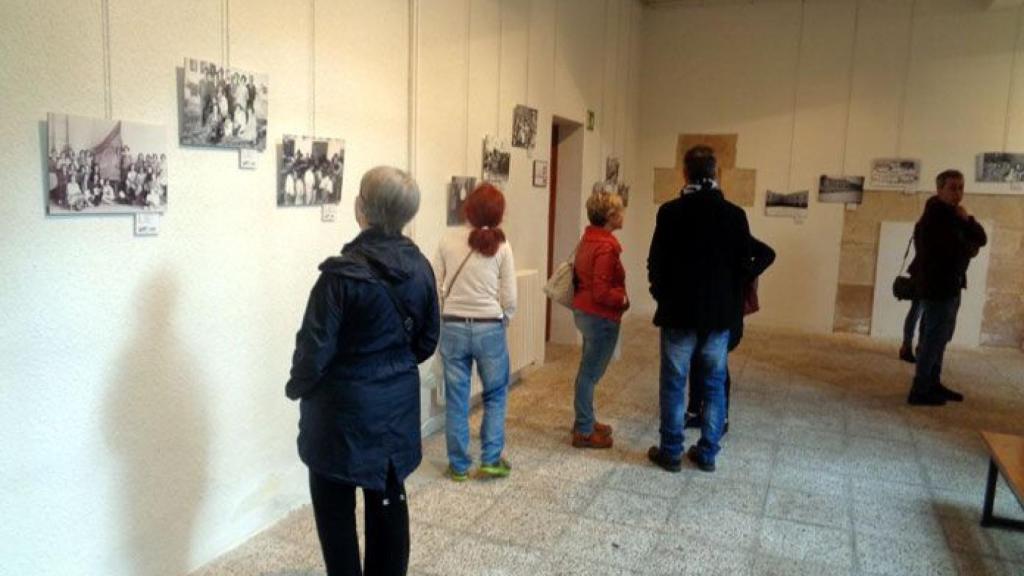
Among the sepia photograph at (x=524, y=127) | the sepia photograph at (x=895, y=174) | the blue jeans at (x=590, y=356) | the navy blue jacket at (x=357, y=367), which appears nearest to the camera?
the navy blue jacket at (x=357, y=367)

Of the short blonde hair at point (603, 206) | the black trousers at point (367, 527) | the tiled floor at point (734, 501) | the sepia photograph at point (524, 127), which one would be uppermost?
the sepia photograph at point (524, 127)

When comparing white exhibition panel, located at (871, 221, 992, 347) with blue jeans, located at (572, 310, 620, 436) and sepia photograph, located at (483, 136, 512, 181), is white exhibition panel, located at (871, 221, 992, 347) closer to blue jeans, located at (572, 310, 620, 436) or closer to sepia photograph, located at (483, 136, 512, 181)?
sepia photograph, located at (483, 136, 512, 181)

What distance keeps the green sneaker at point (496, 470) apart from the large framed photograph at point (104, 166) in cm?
187

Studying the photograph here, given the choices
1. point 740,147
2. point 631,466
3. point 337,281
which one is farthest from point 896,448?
point 740,147

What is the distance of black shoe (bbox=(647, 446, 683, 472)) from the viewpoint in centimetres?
366

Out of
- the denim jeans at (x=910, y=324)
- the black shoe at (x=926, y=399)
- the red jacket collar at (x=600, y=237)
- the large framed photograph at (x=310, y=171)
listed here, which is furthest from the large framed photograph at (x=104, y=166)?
the denim jeans at (x=910, y=324)

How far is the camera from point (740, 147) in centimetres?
766

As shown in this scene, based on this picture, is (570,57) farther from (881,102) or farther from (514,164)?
(881,102)

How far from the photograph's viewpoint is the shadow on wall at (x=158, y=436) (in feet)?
7.46

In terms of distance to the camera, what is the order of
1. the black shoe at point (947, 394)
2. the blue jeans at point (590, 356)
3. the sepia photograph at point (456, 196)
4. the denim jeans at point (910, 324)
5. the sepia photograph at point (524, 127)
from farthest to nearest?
the denim jeans at point (910, 324), the black shoe at point (947, 394), the sepia photograph at point (524, 127), the sepia photograph at point (456, 196), the blue jeans at point (590, 356)

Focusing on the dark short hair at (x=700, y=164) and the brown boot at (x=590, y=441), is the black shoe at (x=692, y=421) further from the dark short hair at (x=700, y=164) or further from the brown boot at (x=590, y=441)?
the dark short hair at (x=700, y=164)

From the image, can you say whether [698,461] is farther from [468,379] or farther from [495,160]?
[495,160]

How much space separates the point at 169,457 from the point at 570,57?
4.43 m

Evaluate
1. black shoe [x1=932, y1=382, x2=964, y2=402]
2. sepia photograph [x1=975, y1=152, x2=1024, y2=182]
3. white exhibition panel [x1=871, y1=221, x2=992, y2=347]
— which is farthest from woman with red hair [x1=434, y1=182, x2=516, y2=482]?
sepia photograph [x1=975, y1=152, x2=1024, y2=182]
